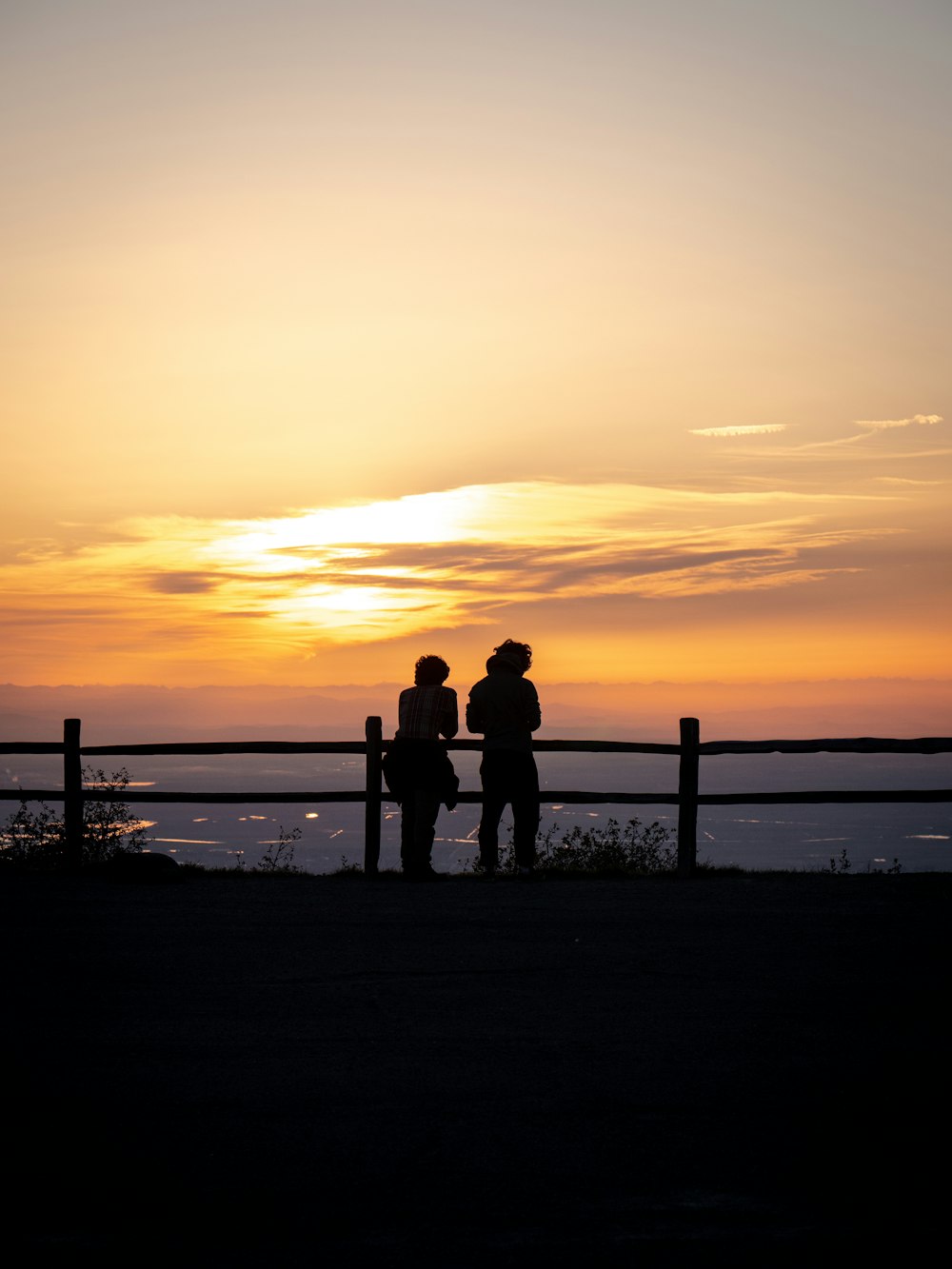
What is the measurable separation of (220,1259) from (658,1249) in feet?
4.02

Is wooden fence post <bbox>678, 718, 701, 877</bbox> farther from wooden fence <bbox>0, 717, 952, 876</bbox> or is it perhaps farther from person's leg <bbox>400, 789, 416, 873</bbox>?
person's leg <bbox>400, 789, 416, 873</bbox>

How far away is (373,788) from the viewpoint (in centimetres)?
1458

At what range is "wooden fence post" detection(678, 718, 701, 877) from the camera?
13992 millimetres

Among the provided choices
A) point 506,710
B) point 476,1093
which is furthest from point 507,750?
point 476,1093

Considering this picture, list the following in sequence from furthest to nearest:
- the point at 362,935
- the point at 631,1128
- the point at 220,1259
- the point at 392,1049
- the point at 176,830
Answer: the point at 176,830
the point at 362,935
the point at 392,1049
the point at 631,1128
the point at 220,1259

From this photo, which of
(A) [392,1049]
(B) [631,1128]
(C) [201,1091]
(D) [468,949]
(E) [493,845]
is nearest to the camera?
(B) [631,1128]

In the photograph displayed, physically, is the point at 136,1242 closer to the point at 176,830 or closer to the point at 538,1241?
the point at 538,1241

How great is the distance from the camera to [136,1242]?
3.74 metres

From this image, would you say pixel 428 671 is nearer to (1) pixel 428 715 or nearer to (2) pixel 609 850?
(1) pixel 428 715

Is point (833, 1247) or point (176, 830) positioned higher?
point (833, 1247)

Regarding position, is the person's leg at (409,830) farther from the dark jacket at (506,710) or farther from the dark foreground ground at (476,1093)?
the dark foreground ground at (476,1093)

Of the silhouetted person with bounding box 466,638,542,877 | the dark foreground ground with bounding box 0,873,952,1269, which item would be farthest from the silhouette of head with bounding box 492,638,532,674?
the dark foreground ground with bounding box 0,873,952,1269

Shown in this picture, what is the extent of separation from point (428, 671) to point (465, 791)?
5.25ft

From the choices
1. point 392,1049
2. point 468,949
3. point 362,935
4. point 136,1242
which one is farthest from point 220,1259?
point 362,935
